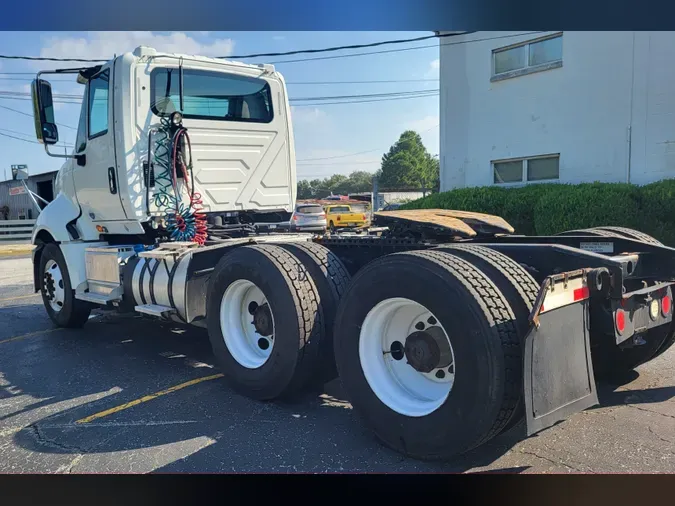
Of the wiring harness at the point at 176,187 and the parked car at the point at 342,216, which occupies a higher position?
the wiring harness at the point at 176,187

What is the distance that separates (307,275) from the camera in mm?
4191

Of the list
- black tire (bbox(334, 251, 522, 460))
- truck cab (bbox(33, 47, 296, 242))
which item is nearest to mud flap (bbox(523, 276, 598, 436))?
black tire (bbox(334, 251, 522, 460))

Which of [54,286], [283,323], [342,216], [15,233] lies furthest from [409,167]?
[283,323]

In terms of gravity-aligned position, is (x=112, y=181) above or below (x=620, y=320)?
above

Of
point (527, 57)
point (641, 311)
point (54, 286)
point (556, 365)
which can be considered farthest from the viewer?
point (527, 57)

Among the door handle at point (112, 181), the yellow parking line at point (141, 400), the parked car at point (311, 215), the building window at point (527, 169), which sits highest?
the building window at point (527, 169)

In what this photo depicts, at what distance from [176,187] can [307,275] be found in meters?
2.46

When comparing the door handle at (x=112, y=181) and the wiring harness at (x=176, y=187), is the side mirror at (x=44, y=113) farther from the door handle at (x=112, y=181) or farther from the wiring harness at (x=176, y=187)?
the wiring harness at (x=176, y=187)

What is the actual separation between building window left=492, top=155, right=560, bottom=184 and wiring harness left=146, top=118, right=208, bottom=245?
832cm

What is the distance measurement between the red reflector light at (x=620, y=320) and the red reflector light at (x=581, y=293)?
1.02 ft

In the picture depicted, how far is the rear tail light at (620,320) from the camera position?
3209 millimetres

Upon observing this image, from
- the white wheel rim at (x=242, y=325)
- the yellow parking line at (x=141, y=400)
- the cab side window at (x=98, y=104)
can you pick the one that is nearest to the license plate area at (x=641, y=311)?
the white wheel rim at (x=242, y=325)

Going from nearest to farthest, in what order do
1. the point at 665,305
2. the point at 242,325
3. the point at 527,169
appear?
the point at 665,305 → the point at 242,325 → the point at 527,169

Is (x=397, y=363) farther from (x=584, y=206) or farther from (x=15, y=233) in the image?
(x=15, y=233)
